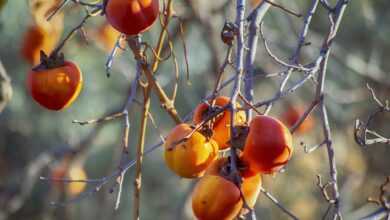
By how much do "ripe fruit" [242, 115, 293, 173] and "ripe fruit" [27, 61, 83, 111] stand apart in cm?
36

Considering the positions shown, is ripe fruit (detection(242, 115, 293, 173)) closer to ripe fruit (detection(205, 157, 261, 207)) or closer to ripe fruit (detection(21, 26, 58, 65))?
ripe fruit (detection(205, 157, 261, 207))

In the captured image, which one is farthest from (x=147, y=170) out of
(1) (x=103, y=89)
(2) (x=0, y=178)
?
(2) (x=0, y=178)

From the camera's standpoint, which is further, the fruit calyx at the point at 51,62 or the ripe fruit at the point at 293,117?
the ripe fruit at the point at 293,117

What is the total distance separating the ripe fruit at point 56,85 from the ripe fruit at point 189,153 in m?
0.25

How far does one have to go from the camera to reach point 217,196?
118 cm

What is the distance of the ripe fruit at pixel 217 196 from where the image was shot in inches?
46.3

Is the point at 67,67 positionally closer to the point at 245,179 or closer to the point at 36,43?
the point at 245,179

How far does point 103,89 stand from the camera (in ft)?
15.7

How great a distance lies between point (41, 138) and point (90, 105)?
0.31m

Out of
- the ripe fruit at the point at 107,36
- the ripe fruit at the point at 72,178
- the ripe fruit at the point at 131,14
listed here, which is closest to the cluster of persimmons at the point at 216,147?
the ripe fruit at the point at 131,14

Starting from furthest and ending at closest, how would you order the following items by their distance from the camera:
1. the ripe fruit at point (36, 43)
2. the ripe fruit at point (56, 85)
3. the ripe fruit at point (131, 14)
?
the ripe fruit at point (36, 43) < the ripe fruit at point (56, 85) < the ripe fruit at point (131, 14)

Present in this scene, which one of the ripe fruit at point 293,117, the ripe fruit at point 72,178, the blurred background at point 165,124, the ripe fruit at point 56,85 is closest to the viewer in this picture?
the ripe fruit at point 56,85

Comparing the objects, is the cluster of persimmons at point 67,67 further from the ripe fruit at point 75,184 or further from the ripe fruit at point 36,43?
the ripe fruit at point 75,184

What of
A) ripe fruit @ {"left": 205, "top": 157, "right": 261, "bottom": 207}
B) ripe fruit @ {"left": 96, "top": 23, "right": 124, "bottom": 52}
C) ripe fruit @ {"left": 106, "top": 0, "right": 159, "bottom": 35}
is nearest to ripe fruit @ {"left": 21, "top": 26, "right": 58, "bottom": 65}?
ripe fruit @ {"left": 96, "top": 23, "right": 124, "bottom": 52}
